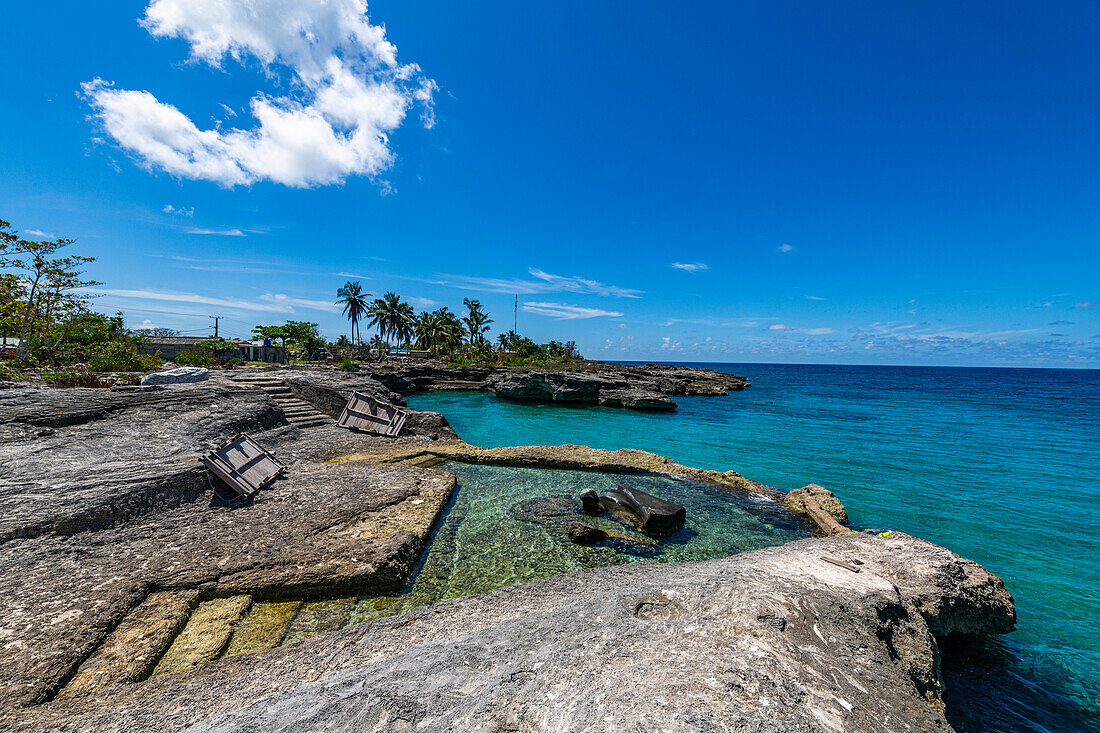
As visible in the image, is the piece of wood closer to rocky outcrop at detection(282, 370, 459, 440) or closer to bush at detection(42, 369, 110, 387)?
rocky outcrop at detection(282, 370, 459, 440)

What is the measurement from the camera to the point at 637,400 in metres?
40.8

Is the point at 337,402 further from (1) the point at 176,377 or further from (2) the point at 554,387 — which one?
(2) the point at 554,387

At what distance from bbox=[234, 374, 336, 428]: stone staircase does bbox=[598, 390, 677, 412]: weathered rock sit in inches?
1190

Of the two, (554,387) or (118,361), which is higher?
(118,361)

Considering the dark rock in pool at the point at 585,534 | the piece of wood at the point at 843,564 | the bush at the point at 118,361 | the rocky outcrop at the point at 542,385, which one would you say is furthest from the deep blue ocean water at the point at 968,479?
the bush at the point at 118,361

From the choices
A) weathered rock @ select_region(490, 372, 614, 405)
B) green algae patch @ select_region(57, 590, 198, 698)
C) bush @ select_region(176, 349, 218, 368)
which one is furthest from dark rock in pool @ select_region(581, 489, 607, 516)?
bush @ select_region(176, 349, 218, 368)

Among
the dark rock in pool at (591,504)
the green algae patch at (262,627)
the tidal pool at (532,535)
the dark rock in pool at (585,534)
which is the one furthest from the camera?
the dark rock in pool at (591,504)

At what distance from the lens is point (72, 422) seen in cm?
1095

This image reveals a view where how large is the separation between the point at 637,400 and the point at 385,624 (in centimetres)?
3741

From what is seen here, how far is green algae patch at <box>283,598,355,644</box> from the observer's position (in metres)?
5.52

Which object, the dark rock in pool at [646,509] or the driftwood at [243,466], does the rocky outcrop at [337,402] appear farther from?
the dark rock in pool at [646,509]

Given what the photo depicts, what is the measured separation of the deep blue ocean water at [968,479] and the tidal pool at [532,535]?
4070mm

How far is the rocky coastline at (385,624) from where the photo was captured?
327 cm

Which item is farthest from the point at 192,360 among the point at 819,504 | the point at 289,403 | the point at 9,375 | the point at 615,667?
the point at 819,504
